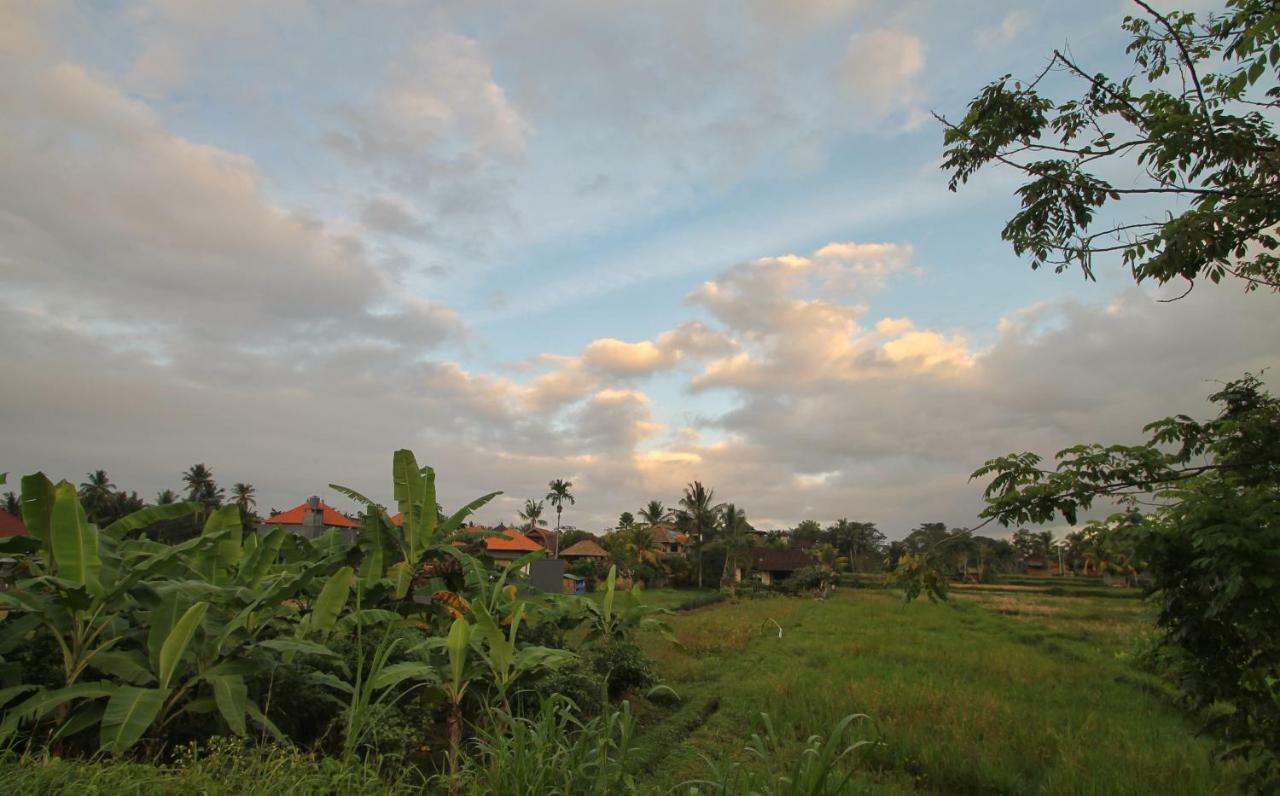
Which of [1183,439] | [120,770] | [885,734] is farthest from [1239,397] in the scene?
[120,770]

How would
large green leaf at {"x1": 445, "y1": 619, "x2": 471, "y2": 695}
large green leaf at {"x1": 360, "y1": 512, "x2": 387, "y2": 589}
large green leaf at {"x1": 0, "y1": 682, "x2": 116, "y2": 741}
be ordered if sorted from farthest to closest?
large green leaf at {"x1": 360, "y1": 512, "x2": 387, "y2": 589} → large green leaf at {"x1": 445, "y1": 619, "x2": 471, "y2": 695} → large green leaf at {"x1": 0, "y1": 682, "x2": 116, "y2": 741}

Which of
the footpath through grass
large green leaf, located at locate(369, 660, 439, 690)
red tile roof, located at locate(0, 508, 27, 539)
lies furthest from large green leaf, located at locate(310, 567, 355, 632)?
red tile roof, located at locate(0, 508, 27, 539)

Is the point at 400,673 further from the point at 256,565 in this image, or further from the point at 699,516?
the point at 699,516

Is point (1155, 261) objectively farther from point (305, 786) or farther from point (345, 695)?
point (345, 695)

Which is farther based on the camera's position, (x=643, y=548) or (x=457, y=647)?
(x=643, y=548)

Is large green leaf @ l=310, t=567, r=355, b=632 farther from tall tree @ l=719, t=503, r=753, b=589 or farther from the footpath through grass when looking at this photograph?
tall tree @ l=719, t=503, r=753, b=589

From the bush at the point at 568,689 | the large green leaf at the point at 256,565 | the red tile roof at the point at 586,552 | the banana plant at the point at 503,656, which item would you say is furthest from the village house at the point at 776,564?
the large green leaf at the point at 256,565

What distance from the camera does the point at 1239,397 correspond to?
13.9 ft

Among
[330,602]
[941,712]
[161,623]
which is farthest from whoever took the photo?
[941,712]

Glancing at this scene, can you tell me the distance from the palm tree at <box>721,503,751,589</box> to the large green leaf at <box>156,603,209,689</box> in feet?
142

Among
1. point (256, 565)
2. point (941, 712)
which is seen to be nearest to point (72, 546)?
point (256, 565)

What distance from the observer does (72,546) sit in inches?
184

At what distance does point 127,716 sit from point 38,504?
212cm

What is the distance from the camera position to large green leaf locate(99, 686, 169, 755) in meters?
3.71
